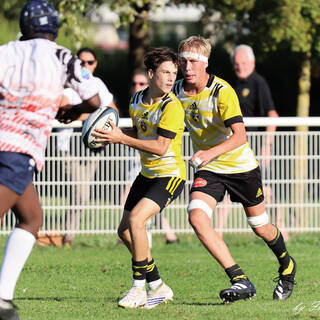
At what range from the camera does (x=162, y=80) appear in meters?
8.09

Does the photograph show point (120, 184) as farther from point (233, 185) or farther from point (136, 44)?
point (136, 44)

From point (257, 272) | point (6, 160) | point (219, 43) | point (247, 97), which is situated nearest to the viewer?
point (6, 160)

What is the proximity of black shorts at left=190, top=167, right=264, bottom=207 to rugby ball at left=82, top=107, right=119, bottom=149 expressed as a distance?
3.87ft

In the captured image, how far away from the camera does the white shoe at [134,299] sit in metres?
7.90

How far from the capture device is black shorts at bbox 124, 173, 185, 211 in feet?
26.4

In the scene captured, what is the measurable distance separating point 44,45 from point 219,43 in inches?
628

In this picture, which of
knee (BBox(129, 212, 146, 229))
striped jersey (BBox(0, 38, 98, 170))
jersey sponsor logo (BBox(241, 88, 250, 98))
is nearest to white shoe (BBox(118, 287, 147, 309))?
knee (BBox(129, 212, 146, 229))

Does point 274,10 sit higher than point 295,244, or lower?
higher

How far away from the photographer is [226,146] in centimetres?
798

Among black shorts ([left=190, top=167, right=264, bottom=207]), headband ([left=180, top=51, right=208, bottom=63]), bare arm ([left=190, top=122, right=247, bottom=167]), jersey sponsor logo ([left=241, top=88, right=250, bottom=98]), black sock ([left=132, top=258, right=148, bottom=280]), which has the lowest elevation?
black sock ([left=132, top=258, right=148, bottom=280])

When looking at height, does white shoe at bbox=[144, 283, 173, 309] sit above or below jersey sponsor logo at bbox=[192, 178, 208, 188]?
below

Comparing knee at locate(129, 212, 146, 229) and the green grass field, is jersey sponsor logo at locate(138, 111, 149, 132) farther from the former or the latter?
the green grass field

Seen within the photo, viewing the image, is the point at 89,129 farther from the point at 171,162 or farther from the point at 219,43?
the point at 219,43

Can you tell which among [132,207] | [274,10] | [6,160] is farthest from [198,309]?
[274,10]
